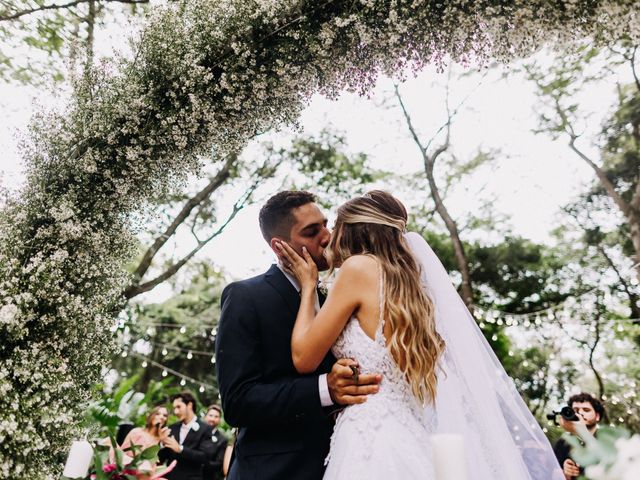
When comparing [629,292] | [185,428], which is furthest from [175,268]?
[629,292]

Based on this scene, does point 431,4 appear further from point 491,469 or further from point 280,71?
point 491,469

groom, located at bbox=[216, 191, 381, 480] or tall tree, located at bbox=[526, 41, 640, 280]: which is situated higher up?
tall tree, located at bbox=[526, 41, 640, 280]

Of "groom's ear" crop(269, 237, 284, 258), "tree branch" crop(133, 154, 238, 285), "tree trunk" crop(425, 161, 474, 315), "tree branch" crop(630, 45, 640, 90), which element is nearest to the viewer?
"groom's ear" crop(269, 237, 284, 258)

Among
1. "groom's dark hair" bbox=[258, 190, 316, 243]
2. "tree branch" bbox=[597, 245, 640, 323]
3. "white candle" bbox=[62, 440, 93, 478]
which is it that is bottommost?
"white candle" bbox=[62, 440, 93, 478]

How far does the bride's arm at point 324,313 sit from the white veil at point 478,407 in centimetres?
54

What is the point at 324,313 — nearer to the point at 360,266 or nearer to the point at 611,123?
the point at 360,266

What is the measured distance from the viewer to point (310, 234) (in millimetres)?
2732

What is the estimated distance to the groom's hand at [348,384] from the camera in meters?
2.18

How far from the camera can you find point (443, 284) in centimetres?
267

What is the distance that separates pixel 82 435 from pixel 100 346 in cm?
49

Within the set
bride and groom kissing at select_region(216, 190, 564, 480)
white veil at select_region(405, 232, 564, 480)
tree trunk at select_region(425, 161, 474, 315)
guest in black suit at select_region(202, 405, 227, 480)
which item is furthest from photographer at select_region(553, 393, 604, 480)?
tree trunk at select_region(425, 161, 474, 315)

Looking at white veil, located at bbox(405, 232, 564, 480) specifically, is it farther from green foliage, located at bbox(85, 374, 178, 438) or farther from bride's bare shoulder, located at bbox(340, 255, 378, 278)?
green foliage, located at bbox(85, 374, 178, 438)

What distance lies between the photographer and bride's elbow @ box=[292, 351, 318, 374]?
222 centimetres

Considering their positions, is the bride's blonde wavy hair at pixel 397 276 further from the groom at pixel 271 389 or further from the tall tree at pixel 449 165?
the tall tree at pixel 449 165
